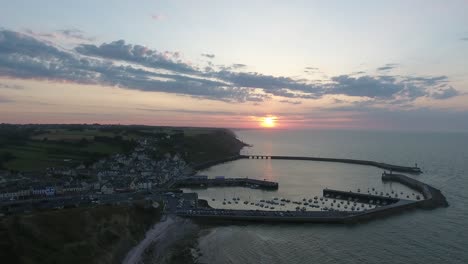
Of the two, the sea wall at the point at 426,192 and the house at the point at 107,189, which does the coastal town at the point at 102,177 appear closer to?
the house at the point at 107,189

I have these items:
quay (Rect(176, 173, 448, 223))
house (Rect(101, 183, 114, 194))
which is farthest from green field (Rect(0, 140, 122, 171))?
quay (Rect(176, 173, 448, 223))

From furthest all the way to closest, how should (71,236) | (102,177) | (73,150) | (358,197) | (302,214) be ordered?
(73,150) < (102,177) < (358,197) < (302,214) < (71,236)

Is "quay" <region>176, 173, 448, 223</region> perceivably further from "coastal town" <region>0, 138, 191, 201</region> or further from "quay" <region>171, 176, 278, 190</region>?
"quay" <region>171, 176, 278, 190</region>

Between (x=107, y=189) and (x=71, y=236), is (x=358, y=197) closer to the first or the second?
(x=107, y=189)

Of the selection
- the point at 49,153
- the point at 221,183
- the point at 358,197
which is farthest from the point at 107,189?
the point at 358,197

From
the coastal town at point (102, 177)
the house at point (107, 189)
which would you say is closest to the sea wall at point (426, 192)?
the coastal town at point (102, 177)

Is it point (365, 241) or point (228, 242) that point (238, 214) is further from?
point (365, 241)
